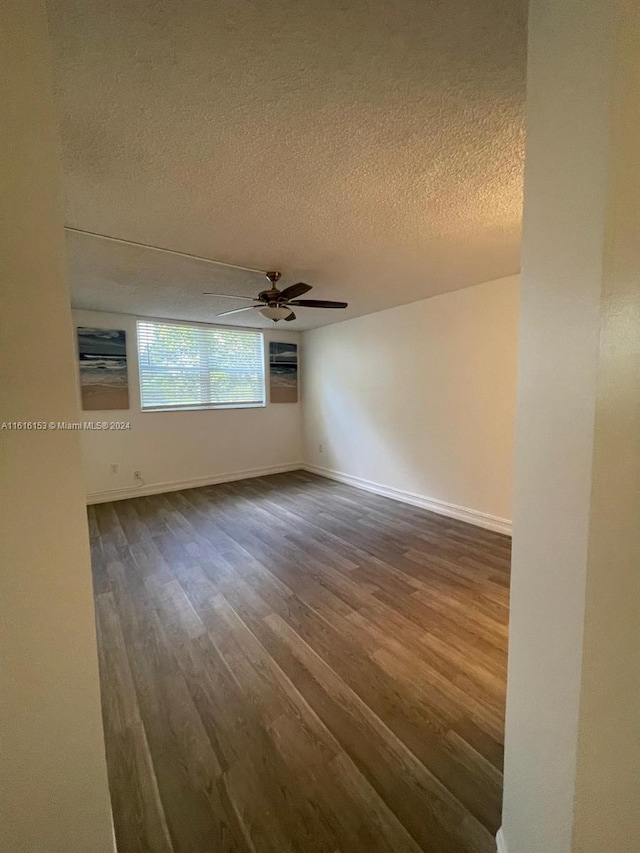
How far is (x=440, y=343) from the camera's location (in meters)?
3.62

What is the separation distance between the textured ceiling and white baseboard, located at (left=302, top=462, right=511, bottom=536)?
236cm

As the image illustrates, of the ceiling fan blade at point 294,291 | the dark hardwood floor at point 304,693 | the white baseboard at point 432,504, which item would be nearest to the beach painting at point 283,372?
the white baseboard at point 432,504

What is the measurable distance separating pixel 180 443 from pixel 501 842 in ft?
15.0

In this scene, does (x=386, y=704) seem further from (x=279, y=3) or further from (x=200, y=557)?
(x=279, y=3)

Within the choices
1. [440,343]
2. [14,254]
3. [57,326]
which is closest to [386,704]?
[57,326]

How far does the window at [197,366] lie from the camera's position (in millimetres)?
4430

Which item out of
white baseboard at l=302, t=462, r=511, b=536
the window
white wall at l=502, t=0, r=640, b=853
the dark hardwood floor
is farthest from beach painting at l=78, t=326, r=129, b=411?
white wall at l=502, t=0, r=640, b=853

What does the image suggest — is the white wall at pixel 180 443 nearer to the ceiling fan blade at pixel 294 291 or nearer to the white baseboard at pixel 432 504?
the white baseboard at pixel 432 504

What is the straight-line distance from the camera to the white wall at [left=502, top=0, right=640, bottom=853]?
0.56m

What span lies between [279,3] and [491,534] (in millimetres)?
3546

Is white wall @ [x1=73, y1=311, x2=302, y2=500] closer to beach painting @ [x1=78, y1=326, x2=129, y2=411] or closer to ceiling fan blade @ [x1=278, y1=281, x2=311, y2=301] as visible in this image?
beach painting @ [x1=78, y1=326, x2=129, y2=411]

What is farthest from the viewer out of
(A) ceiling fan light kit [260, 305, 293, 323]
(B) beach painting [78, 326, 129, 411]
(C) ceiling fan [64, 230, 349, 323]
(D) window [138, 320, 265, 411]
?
(D) window [138, 320, 265, 411]

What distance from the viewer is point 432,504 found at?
12.5 ft

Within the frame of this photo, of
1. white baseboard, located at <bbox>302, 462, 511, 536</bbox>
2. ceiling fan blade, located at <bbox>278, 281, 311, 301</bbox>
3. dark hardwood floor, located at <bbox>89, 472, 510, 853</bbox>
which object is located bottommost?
dark hardwood floor, located at <bbox>89, 472, 510, 853</bbox>
